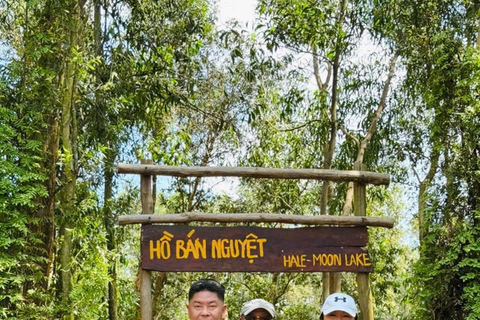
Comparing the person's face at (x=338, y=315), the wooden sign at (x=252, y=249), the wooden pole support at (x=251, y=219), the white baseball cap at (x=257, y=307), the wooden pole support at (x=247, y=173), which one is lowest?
the person's face at (x=338, y=315)

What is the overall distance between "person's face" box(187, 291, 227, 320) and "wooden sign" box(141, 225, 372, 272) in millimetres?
621

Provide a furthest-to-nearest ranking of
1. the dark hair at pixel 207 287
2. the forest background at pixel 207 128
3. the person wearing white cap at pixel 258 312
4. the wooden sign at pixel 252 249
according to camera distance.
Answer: the forest background at pixel 207 128
the wooden sign at pixel 252 249
the person wearing white cap at pixel 258 312
the dark hair at pixel 207 287

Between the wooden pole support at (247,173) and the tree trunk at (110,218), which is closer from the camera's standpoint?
the wooden pole support at (247,173)

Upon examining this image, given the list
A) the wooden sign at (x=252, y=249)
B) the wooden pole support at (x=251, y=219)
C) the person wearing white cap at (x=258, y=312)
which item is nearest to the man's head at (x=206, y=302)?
the person wearing white cap at (x=258, y=312)

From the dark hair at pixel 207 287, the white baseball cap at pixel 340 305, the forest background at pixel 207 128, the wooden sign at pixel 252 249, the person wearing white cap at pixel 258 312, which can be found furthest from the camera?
the forest background at pixel 207 128

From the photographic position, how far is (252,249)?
352cm

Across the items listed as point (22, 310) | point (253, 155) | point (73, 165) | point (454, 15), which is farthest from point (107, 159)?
point (454, 15)

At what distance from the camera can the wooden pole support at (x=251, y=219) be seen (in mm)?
3488

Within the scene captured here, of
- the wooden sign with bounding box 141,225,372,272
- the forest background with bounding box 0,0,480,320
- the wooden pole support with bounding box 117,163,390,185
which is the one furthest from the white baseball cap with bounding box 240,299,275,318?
the forest background with bounding box 0,0,480,320

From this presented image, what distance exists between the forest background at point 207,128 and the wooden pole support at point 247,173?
→ 1.79 m

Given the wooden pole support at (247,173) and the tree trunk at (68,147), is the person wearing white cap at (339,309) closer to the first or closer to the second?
the wooden pole support at (247,173)

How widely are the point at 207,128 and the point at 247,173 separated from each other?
5895 millimetres

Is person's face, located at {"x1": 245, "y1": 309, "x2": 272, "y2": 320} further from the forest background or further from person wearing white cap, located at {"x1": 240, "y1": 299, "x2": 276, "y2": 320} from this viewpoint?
the forest background

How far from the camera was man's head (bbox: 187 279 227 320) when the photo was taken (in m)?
2.78
